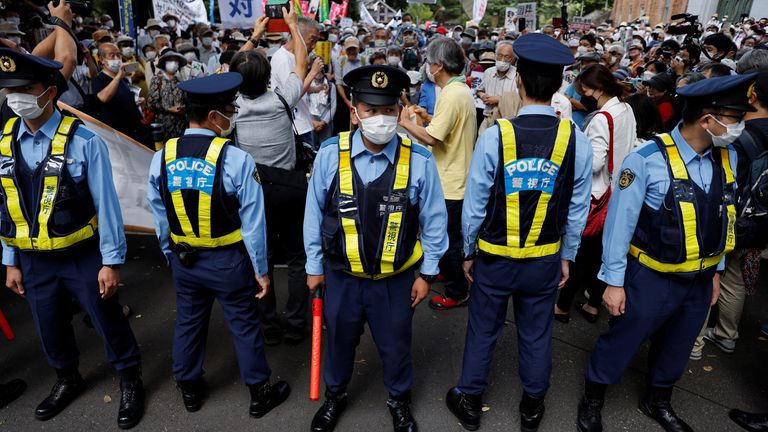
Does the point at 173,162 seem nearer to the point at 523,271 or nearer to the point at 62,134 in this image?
the point at 62,134

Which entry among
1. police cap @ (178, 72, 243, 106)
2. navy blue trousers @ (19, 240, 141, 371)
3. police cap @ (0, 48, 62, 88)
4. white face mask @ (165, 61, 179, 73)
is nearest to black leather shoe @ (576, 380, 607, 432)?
police cap @ (178, 72, 243, 106)

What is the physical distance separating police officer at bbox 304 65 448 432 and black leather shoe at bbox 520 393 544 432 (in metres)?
0.75

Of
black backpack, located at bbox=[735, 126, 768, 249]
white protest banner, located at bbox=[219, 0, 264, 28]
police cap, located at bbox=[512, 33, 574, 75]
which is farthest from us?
white protest banner, located at bbox=[219, 0, 264, 28]

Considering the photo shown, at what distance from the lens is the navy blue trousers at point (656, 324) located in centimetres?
274

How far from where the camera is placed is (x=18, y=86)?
2611 mm

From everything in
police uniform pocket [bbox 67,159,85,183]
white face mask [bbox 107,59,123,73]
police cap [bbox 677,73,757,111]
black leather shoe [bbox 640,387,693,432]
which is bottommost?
black leather shoe [bbox 640,387,693,432]

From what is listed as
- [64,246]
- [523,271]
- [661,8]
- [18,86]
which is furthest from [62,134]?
[661,8]

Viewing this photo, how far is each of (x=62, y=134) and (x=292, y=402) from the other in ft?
6.83

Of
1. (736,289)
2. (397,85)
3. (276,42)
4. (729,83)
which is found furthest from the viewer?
(276,42)

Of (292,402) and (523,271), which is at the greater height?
(523,271)

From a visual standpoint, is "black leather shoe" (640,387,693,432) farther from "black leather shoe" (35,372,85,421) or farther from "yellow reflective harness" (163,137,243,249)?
"black leather shoe" (35,372,85,421)

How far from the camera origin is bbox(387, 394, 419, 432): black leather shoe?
2980mm

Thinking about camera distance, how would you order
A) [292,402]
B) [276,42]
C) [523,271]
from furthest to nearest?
1. [276,42]
2. [292,402]
3. [523,271]

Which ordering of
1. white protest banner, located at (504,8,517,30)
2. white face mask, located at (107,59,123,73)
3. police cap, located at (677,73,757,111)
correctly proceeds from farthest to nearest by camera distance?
white protest banner, located at (504,8,517,30), white face mask, located at (107,59,123,73), police cap, located at (677,73,757,111)
